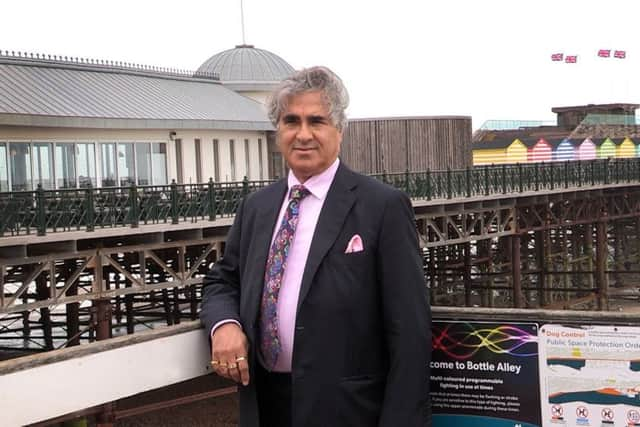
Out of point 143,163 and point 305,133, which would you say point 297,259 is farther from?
point 143,163

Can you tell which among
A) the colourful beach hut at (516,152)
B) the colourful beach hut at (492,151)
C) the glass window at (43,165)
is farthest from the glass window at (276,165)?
the colourful beach hut at (492,151)

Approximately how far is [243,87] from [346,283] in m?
27.8

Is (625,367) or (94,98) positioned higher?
(94,98)

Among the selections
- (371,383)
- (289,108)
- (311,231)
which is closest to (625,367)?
(371,383)

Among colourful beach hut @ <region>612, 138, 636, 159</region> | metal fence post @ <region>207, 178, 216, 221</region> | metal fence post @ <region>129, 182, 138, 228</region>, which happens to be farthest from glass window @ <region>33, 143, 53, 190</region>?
colourful beach hut @ <region>612, 138, 636, 159</region>

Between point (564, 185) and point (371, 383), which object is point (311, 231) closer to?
point (371, 383)

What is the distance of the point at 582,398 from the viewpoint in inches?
149

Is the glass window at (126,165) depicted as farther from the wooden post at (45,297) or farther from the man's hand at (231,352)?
the man's hand at (231,352)

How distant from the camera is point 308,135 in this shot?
12.3 ft

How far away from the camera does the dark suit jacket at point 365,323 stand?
11.7ft

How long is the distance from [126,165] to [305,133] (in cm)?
1847

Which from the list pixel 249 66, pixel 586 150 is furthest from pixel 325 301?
pixel 586 150

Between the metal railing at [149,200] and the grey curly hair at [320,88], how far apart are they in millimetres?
12065

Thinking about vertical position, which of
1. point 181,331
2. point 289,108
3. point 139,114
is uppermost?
point 139,114
